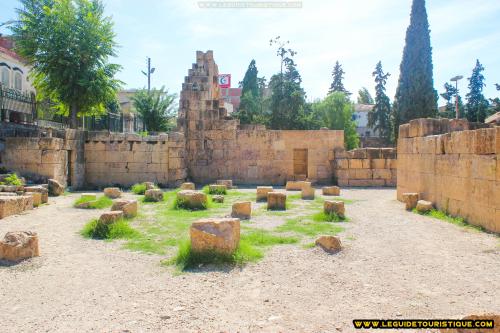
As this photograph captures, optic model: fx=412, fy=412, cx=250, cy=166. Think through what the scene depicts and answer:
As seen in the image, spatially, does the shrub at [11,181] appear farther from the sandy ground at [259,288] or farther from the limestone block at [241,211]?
the limestone block at [241,211]

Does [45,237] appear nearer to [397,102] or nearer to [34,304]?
[34,304]

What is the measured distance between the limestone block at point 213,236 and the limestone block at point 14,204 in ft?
17.7

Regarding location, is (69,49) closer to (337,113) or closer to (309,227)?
(309,227)

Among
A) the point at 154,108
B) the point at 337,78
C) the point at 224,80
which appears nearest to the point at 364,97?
the point at 337,78

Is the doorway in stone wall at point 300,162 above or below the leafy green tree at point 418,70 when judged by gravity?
below

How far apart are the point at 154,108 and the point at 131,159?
12593 mm

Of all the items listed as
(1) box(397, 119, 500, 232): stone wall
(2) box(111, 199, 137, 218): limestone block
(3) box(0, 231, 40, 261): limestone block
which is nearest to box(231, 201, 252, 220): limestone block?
(2) box(111, 199, 137, 218): limestone block

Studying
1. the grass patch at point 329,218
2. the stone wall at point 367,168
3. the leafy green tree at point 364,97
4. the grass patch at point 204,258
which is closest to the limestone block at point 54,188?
the grass patch at point 329,218

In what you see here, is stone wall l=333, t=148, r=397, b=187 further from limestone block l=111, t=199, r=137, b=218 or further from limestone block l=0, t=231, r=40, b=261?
limestone block l=0, t=231, r=40, b=261

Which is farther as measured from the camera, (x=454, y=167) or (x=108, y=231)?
(x=454, y=167)

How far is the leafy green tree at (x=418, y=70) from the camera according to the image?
3512 centimetres

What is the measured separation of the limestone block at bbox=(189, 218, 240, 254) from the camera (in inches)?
216

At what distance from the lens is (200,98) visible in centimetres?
1742

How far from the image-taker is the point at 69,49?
1744cm
